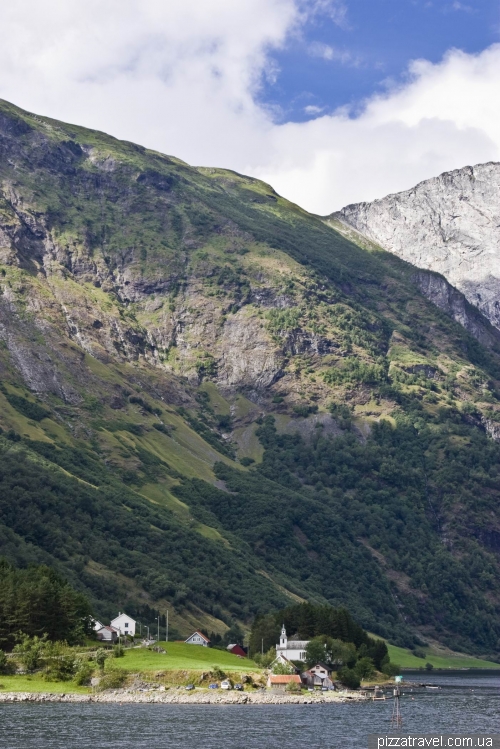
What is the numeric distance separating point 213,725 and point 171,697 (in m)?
26.3

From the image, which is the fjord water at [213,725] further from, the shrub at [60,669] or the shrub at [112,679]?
the shrub at [60,669]

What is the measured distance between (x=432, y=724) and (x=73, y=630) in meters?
67.0

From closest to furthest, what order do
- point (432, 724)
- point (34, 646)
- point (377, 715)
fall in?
point (432, 724), point (377, 715), point (34, 646)

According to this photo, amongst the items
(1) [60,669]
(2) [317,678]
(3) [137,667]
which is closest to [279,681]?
(2) [317,678]

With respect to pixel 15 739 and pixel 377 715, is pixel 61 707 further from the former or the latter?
pixel 377 715

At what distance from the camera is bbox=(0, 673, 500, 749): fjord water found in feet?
406

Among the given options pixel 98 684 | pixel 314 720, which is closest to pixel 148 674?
pixel 98 684

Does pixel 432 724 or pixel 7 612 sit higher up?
pixel 7 612

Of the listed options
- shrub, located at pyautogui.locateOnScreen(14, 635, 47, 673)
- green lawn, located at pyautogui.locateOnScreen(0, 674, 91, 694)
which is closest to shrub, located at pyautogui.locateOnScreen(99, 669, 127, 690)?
green lawn, located at pyautogui.locateOnScreen(0, 674, 91, 694)

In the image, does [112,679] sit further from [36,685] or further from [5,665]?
[5,665]

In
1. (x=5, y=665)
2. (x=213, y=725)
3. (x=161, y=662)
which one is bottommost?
(x=213, y=725)

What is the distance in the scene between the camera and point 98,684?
166 metres

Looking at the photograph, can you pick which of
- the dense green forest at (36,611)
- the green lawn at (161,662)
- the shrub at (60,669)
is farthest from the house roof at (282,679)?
the dense green forest at (36,611)

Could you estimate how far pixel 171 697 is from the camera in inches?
6462
